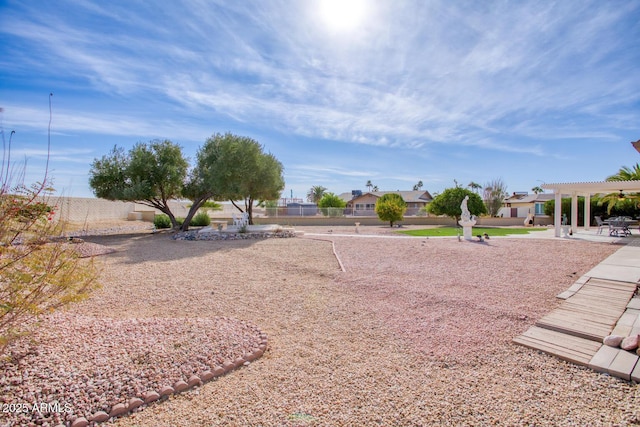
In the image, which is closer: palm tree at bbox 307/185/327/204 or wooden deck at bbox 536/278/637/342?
wooden deck at bbox 536/278/637/342

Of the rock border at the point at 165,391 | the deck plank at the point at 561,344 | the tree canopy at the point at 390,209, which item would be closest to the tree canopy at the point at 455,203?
A: the tree canopy at the point at 390,209

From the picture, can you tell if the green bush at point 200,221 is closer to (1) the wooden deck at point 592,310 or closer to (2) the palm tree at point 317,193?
(1) the wooden deck at point 592,310

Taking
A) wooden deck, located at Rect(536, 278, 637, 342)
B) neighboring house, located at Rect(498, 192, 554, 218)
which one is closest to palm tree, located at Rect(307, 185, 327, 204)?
neighboring house, located at Rect(498, 192, 554, 218)

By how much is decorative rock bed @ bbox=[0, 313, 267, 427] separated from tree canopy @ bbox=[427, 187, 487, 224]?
24.1 meters

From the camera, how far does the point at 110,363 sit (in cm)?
333

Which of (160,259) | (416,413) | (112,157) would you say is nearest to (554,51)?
(416,413)

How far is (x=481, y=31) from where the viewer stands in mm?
8977

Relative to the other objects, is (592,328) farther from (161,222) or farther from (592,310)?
(161,222)

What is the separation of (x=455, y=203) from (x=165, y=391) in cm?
2565

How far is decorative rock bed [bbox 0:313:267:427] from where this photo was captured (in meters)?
2.79

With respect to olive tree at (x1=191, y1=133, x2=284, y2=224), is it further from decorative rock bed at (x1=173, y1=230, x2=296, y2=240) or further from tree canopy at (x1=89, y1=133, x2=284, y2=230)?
decorative rock bed at (x1=173, y1=230, x2=296, y2=240)

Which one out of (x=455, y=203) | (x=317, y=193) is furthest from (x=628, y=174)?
(x=317, y=193)

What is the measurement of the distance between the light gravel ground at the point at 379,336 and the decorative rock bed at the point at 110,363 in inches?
7.7

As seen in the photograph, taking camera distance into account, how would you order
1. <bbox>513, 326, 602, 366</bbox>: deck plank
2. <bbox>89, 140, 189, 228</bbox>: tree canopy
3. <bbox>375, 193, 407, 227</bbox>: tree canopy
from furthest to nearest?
<bbox>375, 193, 407, 227</bbox>: tree canopy → <bbox>89, 140, 189, 228</bbox>: tree canopy → <bbox>513, 326, 602, 366</bbox>: deck plank
